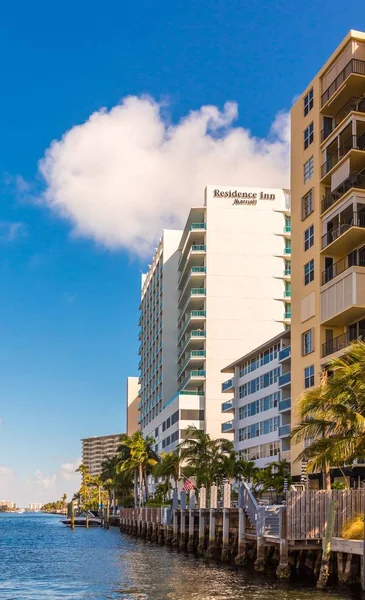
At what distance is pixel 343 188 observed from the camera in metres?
61.2

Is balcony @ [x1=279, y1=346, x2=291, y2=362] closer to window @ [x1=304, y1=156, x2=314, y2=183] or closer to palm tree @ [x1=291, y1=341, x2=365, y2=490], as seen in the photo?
window @ [x1=304, y1=156, x2=314, y2=183]

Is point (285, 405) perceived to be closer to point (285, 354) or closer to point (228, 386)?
point (285, 354)

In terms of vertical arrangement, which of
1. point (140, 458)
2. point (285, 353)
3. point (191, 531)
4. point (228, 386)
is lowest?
point (191, 531)

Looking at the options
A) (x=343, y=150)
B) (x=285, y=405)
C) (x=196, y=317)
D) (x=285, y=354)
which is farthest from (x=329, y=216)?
(x=196, y=317)

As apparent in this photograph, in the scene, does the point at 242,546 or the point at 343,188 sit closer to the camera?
the point at 242,546

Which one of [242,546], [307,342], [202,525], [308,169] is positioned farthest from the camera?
[308,169]

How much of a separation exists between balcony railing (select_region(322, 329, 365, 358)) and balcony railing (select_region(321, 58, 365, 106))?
18231mm

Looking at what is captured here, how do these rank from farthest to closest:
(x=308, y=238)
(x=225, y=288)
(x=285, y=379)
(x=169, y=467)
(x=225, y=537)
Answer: (x=225, y=288) → (x=169, y=467) → (x=285, y=379) → (x=308, y=238) → (x=225, y=537)

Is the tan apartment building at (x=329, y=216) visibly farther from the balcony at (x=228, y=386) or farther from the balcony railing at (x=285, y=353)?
the balcony at (x=228, y=386)

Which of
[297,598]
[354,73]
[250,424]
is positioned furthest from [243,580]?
[250,424]

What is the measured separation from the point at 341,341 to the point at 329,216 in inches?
374

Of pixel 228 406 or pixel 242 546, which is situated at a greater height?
pixel 228 406

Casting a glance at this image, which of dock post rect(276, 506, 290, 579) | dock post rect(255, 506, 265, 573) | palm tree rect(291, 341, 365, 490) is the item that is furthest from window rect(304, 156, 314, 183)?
dock post rect(276, 506, 290, 579)

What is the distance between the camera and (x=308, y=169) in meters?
67.6
